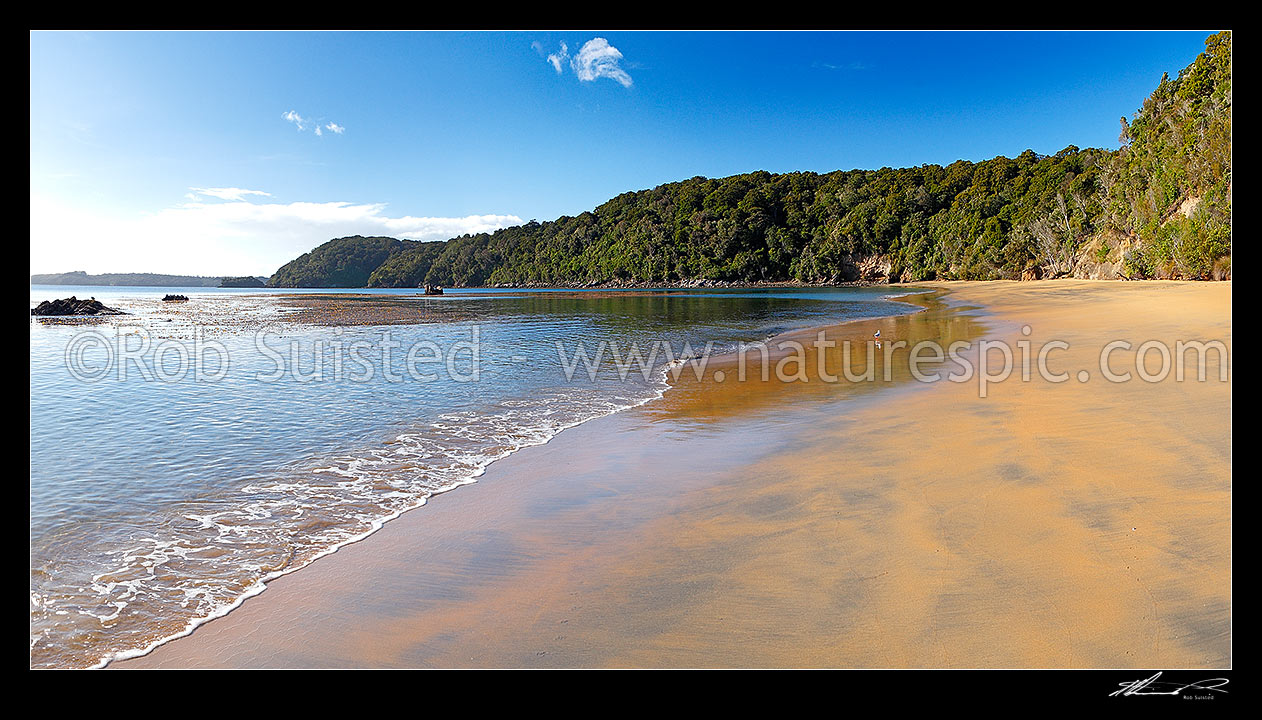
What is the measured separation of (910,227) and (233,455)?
100m

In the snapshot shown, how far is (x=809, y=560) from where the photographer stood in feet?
11.0

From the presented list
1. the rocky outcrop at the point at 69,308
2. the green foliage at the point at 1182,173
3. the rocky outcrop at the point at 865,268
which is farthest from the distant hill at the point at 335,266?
the green foliage at the point at 1182,173

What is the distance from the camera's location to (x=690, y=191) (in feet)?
440

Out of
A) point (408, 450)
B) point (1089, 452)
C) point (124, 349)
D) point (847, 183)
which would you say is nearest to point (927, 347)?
point (1089, 452)

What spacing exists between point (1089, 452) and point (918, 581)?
9.47 feet

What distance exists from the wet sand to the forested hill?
445 centimetres

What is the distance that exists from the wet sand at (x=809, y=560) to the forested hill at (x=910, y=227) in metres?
4.45

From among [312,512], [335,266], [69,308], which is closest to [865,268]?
[69,308]

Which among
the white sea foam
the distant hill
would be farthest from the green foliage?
the distant hill

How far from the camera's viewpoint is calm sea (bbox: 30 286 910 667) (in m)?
3.41
